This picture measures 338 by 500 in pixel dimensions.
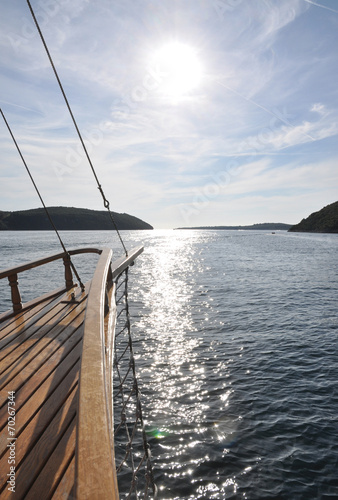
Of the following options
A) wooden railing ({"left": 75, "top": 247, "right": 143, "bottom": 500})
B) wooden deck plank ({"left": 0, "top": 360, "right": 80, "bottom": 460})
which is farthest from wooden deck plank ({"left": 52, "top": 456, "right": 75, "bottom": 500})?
wooden railing ({"left": 75, "top": 247, "right": 143, "bottom": 500})

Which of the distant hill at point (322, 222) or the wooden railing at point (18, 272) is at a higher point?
the distant hill at point (322, 222)

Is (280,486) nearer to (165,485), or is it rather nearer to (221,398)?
(165,485)

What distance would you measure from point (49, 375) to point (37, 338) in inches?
47.9

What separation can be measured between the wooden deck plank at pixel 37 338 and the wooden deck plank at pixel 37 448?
100cm

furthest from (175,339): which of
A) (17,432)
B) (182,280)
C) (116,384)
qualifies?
(182,280)

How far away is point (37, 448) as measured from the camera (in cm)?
229

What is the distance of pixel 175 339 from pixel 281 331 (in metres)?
4.67

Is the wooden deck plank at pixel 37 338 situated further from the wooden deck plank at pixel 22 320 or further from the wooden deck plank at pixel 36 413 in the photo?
the wooden deck plank at pixel 36 413

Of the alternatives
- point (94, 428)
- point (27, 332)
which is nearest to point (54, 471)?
point (94, 428)

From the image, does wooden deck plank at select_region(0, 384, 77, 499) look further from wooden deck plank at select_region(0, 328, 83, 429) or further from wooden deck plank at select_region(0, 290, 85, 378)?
wooden deck plank at select_region(0, 290, 85, 378)

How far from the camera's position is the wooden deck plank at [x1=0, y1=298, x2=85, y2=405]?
127 inches

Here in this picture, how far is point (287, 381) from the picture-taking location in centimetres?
883

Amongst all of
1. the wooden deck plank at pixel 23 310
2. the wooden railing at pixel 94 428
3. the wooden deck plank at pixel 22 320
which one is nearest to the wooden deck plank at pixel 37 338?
the wooden deck plank at pixel 22 320

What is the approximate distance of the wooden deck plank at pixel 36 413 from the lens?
7.77 ft
